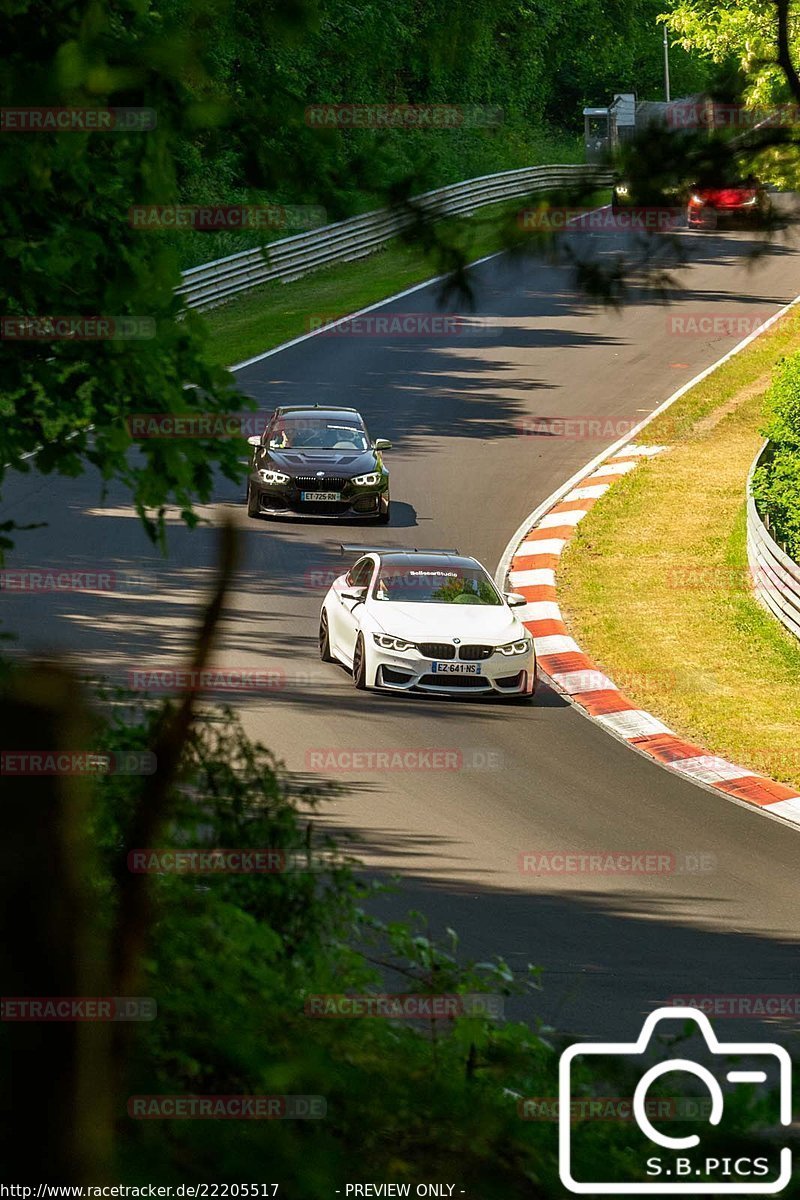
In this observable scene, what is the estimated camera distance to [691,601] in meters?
21.3

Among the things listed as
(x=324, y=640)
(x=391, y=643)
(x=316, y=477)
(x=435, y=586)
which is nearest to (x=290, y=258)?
(x=316, y=477)

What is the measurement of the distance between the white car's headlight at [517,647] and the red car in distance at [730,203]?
10.5 meters

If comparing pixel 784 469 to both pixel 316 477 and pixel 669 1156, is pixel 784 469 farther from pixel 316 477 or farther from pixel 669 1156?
pixel 669 1156

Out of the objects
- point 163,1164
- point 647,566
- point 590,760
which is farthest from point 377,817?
point 647,566

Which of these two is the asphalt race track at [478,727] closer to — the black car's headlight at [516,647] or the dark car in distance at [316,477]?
the dark car in distance at [316,477]

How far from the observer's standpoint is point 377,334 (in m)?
38.3

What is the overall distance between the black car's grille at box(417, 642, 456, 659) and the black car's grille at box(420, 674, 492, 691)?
0.21 m

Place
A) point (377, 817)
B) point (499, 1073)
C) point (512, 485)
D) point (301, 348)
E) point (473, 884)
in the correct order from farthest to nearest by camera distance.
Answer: point (301, 348), point (512, 485), point (377, 817), point (473, 884), point (499, 1073)

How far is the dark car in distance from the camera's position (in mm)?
23375

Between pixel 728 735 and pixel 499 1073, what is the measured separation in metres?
11.7

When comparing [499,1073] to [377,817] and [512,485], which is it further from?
[512,485]

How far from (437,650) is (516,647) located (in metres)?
0.83

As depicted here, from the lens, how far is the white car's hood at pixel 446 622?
16.2 metres

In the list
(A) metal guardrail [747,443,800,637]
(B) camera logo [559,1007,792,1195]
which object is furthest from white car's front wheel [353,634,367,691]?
(B) camera logo [559,1007,792,1195]
